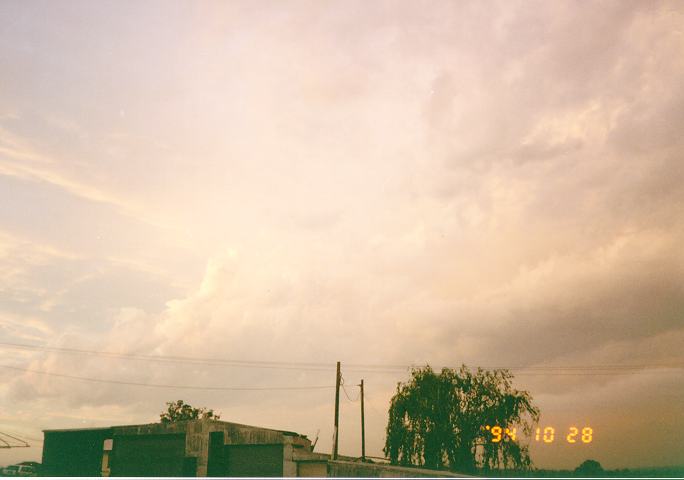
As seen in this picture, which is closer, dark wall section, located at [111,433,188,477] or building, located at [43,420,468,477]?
building, located at [43,420,468,477]

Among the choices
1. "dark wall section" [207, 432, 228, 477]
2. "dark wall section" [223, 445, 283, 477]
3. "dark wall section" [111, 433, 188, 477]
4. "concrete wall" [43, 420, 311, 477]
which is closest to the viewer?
"dark wall section" [223, 445, 283, 477]

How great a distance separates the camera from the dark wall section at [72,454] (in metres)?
37.6

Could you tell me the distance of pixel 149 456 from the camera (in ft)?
108

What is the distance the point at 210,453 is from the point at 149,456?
13.3 ft

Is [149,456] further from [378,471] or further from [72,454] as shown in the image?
[378,471]

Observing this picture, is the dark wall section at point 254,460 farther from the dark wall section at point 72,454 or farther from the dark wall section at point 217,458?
the dark wall section at point 72,454

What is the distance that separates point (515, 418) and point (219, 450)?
22.1m

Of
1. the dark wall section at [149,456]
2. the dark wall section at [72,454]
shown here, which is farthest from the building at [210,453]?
the dark wall section at [72,454]

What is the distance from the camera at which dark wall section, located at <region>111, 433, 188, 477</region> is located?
1256 inches

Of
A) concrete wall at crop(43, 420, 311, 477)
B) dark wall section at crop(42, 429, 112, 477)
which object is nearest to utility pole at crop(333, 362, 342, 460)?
concrete wall at crop(43, 420, 311, 477)

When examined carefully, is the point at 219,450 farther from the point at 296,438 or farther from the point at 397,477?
the point at 397,477

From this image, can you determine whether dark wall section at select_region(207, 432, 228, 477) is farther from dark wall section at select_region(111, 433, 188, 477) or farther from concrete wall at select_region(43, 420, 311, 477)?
dark wall section at select_region(111, 433, 188, 477)

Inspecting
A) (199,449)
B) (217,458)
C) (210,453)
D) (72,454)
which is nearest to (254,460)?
(217,458)

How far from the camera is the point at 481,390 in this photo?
4291 centimetres
